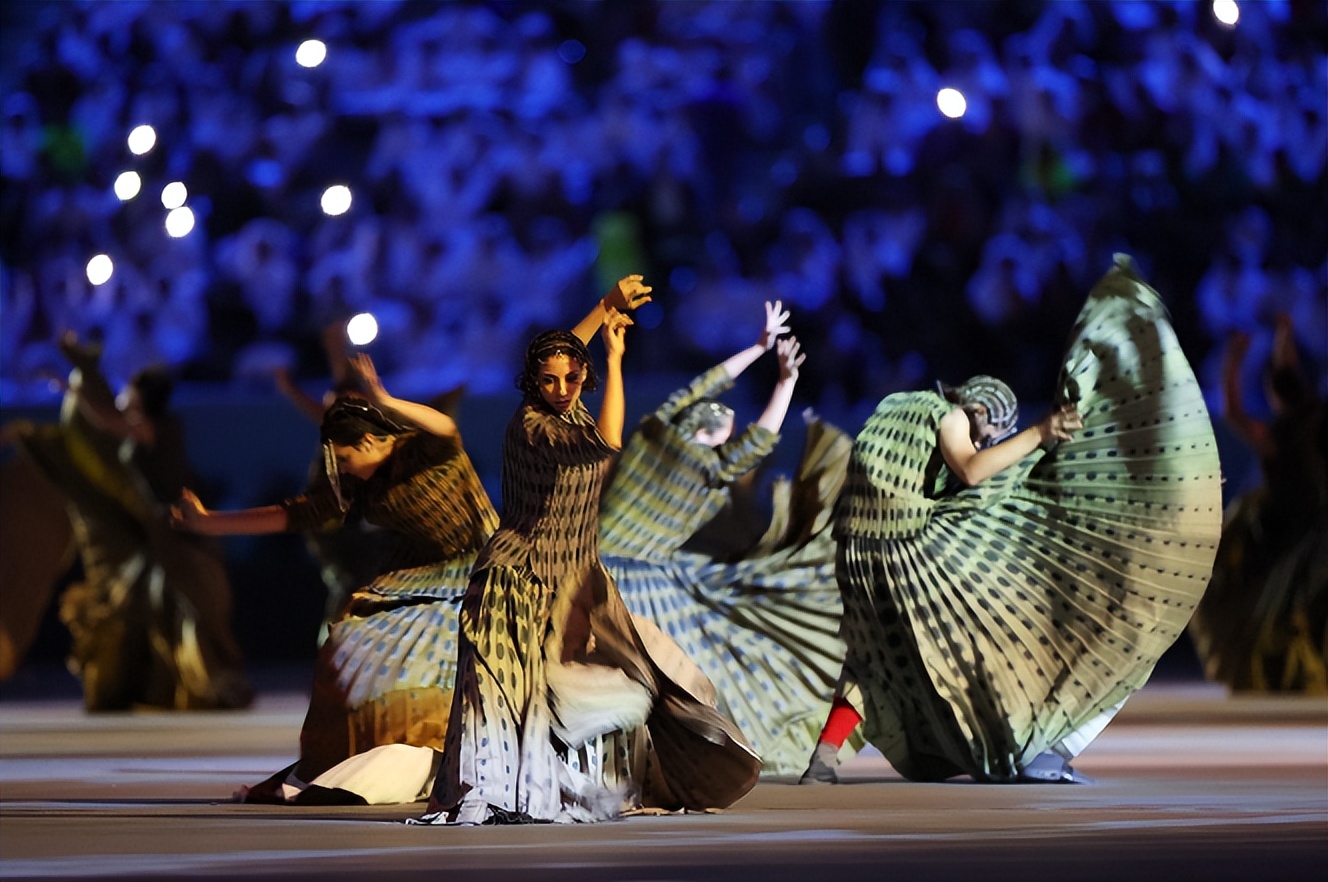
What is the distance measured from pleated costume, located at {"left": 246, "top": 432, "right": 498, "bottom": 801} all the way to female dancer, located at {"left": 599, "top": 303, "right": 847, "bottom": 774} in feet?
3.48

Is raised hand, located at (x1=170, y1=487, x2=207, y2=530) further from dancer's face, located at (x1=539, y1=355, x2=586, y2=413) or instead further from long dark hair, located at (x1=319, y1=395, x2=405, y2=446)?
dancer's face, located at (x1=539, y1=355, x2=586, y2=413)

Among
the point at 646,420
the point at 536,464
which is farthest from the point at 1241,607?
the point at 536,464

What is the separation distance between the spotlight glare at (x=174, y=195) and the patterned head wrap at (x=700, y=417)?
6.74 metres

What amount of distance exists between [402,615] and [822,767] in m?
1.35

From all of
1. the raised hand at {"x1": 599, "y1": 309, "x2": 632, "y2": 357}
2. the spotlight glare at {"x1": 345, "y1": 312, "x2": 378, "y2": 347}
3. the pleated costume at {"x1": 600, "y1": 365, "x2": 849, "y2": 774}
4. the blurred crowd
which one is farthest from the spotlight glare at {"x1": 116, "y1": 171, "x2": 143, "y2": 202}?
the raised hand at {"x1": 599, "y1": 309, "x2": 632, "y2": 357}

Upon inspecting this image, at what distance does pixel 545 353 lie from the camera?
582 centimetres

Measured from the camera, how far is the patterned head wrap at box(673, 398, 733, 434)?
306 inches

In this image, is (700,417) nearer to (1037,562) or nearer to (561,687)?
(1037,562)

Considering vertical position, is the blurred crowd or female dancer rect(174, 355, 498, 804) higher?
the blurred crowd

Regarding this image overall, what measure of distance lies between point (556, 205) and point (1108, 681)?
8733mm

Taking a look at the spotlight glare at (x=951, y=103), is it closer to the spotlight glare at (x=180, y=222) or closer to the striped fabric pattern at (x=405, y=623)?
the spotlight glare at (x=180, y=222)

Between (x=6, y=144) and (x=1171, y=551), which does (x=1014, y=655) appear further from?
(x=6, y=144)

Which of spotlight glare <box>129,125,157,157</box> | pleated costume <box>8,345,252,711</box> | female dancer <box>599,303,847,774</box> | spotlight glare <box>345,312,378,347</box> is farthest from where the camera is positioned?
spotlight glare <box>129,125,157,157</box>

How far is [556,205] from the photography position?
15.2 m
